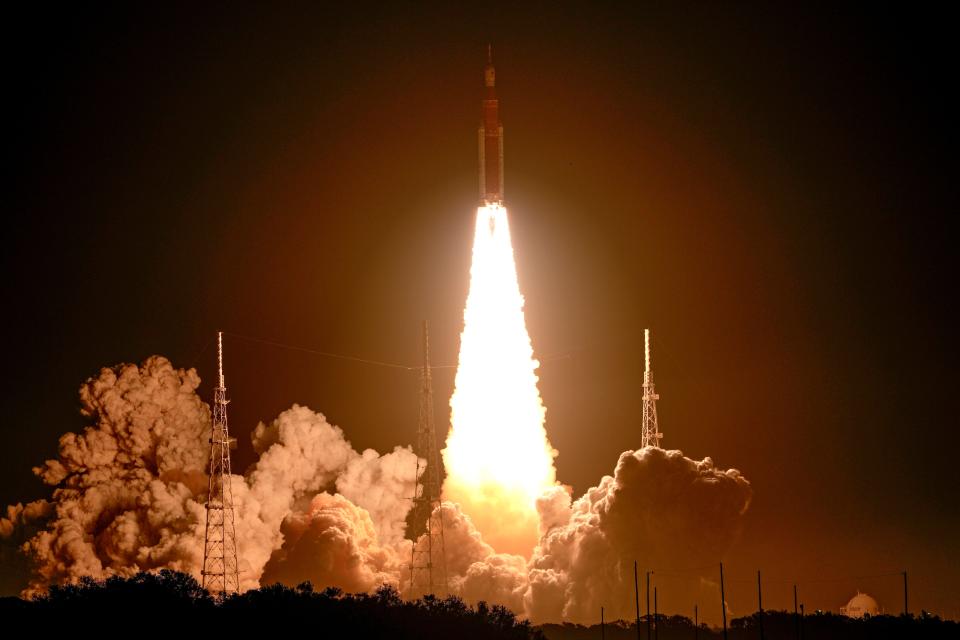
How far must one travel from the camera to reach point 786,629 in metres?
94.6

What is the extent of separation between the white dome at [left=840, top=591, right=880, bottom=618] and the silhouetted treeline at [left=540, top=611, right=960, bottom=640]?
401cm

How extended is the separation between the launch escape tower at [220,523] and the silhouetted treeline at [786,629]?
11.0 meters

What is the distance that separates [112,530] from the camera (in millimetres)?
97312

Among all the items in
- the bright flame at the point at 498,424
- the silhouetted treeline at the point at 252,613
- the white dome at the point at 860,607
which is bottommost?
the silhouetted treeline at the point at 252,613

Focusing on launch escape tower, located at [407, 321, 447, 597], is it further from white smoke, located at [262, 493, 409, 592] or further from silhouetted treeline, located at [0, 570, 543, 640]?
silhouetted treeline, located at [0, 570, 543, 640]

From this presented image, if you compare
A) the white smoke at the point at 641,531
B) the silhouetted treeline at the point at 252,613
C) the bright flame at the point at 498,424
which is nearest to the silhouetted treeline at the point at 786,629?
the white smoke at the point at 641,531

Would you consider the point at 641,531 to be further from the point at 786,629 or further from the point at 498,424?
the point at 498,424

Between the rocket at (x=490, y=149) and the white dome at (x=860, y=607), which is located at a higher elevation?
the rocket at (x=490, y=149)

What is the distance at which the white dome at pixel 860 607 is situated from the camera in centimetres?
9919

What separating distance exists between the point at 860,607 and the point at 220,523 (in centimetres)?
2379

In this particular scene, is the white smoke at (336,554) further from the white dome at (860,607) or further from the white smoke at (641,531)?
the white dome at (860,607)

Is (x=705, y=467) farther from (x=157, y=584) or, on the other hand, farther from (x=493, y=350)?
(x=157, y=584)

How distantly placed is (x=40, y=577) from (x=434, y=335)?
20.2 m

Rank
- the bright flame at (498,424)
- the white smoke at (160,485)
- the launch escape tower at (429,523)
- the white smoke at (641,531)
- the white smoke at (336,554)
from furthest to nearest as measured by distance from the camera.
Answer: the white smoke at (160,485) → the bright flame at (498,424) → the white smoke at (336,554) → the white smoke at (641,531) → the launch escape tower at (429,523)
